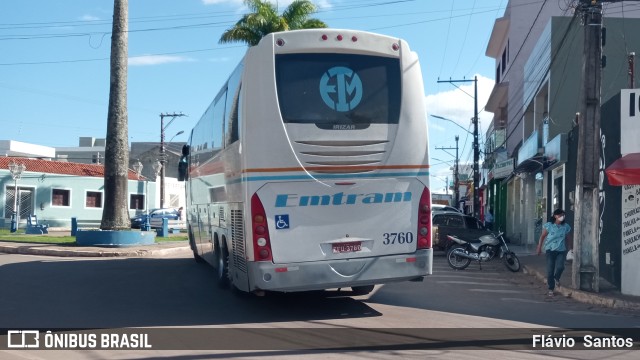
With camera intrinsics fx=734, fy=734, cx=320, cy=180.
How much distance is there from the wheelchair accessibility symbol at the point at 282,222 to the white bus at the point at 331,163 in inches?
0.5

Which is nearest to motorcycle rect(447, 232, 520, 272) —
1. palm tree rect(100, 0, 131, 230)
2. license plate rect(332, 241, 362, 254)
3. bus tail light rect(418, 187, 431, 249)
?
bus tail light rect(418, 187, 431, 249)

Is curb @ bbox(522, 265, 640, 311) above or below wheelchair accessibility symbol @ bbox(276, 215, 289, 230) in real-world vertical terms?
below

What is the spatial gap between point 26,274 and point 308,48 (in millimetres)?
9901

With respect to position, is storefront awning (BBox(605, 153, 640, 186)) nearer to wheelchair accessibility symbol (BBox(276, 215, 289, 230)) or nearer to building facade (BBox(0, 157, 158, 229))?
wheelchair accessibility symbol (BBox(276, 215, 289, 230))

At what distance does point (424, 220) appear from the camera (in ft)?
35.8

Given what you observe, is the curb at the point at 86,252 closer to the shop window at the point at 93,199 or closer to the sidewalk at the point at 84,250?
the sidewalk at the point at 84,250

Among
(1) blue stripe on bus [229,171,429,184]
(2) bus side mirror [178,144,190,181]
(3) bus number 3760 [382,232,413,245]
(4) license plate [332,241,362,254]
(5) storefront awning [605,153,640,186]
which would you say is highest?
(2) bus side mirror [178,144,190,181]

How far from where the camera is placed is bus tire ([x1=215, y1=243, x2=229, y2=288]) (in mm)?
13461

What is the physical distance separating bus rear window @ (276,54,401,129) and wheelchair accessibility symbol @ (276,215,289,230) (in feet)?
4.44

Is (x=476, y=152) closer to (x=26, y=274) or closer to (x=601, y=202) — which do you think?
(x=601, y=202)

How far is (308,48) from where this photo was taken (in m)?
10.5

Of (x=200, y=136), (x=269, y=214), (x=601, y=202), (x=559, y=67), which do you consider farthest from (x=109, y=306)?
(x=559, y=67)

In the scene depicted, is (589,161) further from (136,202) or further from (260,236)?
(136,202)

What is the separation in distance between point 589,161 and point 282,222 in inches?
291
